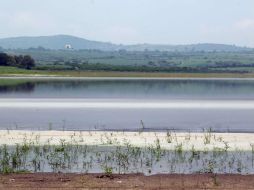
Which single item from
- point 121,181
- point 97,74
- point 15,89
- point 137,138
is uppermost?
point 121,181

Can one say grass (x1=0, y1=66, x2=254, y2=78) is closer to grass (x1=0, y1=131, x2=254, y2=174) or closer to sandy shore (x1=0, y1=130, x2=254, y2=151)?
sandy shore (x1=0, y1=130, x2=254, y2=151)

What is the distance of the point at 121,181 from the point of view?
53.4 feet

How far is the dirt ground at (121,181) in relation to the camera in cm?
1550

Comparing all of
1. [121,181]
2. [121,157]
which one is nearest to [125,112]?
[121,157]

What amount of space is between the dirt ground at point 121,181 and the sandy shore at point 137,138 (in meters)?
6.39

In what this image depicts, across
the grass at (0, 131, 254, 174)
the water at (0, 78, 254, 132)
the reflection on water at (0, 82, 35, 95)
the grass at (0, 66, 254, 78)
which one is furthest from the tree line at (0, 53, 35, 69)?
the grass at (0, 131, 254, 174)

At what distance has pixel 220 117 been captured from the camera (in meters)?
38.9

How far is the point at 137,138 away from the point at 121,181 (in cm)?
992

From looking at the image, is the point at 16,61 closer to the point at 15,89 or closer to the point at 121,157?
the point at 15,89

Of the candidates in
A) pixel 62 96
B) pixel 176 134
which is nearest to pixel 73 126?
pixel 176 134

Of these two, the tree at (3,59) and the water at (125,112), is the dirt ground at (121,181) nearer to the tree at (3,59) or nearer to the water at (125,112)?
the water at (125,112)

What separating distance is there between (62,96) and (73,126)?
25040mm

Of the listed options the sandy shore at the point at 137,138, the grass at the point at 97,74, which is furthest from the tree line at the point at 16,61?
the sandy shore at the point at 137,138

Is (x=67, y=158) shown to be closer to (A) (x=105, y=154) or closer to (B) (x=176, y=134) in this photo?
(A) (x=105, y=154)
